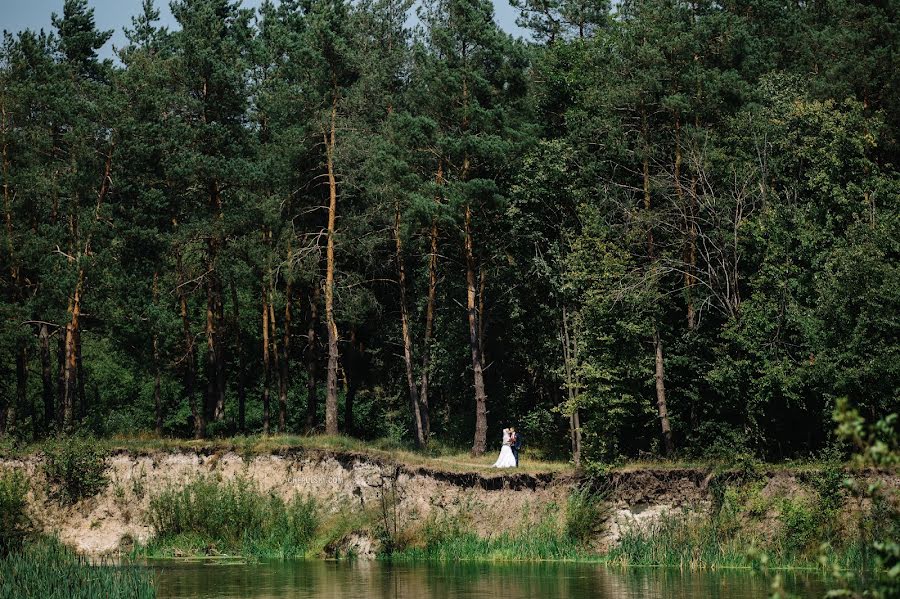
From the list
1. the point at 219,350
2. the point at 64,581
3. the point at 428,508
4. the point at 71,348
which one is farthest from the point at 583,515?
the point at 71,348

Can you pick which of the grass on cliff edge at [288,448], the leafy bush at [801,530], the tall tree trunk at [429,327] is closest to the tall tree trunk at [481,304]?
the tall tree trunk at [429,327]

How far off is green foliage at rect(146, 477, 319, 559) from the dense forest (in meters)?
6.71

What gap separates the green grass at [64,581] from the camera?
2319cm

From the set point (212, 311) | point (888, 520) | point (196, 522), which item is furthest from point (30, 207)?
point (888, 520)

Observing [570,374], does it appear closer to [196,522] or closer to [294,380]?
[196,522]

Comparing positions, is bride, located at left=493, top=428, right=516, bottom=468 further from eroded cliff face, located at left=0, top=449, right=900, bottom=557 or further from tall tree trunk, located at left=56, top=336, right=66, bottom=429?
tall tree trunk, located at left=56, top=336, right=66, bottom=429

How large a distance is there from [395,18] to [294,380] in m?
20.3

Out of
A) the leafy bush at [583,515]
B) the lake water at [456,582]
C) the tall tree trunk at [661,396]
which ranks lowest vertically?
the lake water at [456,582]

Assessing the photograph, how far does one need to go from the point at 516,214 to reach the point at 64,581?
82.6 ft

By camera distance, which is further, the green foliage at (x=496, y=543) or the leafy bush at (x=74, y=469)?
the leafy bush at (x=74, y=469)

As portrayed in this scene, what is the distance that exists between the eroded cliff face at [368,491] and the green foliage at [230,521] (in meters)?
0.75

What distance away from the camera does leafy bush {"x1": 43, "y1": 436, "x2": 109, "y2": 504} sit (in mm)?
39562

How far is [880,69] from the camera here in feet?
152

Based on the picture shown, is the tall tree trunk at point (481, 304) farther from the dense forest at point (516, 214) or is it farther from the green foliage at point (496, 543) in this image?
the green foliage at point (496, 543)
